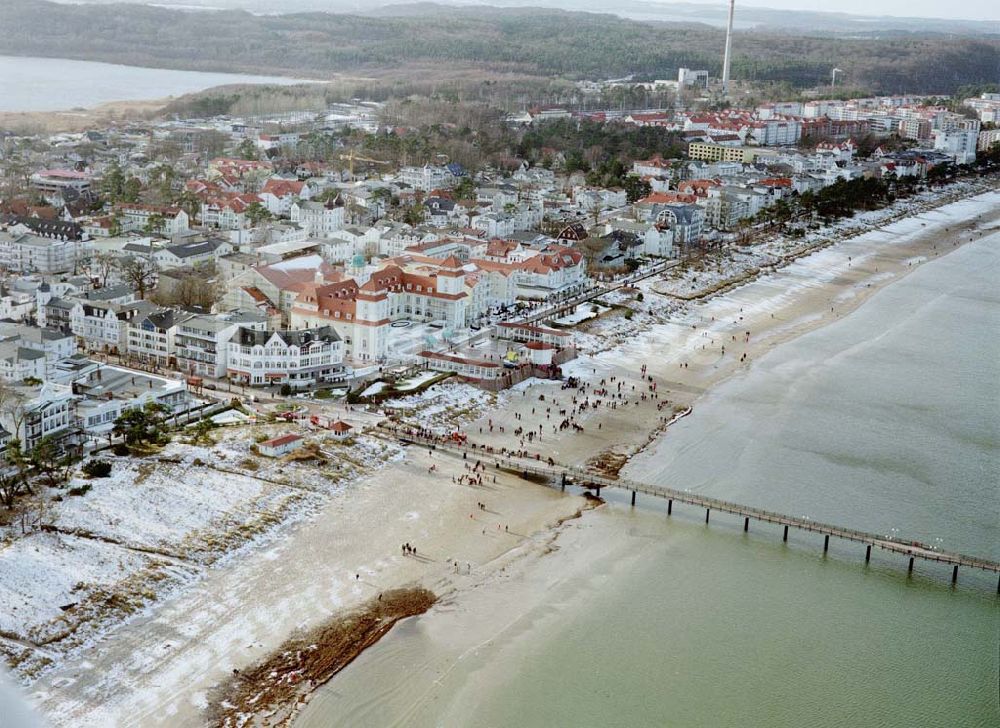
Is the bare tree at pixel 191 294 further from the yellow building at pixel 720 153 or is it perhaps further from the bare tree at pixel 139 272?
the yellow building at pixel 720 153

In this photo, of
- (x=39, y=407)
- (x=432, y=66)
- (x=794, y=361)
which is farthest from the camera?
(x=432, y=66)

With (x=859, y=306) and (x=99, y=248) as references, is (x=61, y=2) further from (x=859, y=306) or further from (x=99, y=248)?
(x=859, y=306)

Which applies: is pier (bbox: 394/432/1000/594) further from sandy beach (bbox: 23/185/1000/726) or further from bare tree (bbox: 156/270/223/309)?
bare tree (bbox: 156/270/223/309)

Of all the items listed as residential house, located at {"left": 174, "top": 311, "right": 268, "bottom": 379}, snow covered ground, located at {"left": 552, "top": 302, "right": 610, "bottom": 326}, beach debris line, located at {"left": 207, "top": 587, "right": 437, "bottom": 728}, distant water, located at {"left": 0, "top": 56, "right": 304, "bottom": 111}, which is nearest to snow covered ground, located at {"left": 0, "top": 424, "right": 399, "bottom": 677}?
beach debris line, located at {"left": 207, "top": 587, "right": 437, "bottom": 728}

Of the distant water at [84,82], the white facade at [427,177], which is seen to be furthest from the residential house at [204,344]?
the distant water at [84,82]

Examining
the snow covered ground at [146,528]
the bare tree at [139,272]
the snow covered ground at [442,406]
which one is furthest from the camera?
the bare tree at [139,272]

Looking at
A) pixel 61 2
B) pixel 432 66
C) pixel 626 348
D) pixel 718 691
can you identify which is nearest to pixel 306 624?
pixel 718 691
